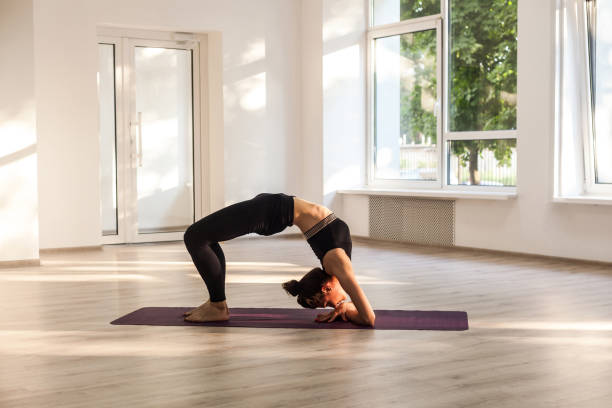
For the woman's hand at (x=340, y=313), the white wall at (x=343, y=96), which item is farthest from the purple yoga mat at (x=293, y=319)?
the white wall at (x=343, y=96)

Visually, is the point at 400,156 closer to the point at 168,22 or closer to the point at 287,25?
the point at 287,25

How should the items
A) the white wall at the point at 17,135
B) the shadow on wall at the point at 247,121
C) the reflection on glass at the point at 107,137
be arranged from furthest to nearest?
the shadow on wall at the point at 247,121
the reflection on glass at the point at 107,137
the white wall at the point at 17,135

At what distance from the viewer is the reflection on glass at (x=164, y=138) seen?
8312 millimetres

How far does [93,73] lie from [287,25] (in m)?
2.34

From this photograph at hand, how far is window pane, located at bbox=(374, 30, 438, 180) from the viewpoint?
27.5ft

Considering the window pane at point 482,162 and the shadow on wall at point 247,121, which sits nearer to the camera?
the window pane at point 482,162

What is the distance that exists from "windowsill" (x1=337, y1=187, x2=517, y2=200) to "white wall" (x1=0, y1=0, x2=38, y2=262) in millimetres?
3519

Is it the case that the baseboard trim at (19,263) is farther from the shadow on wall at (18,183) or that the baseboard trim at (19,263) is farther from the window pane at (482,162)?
the window pane at (482,162)

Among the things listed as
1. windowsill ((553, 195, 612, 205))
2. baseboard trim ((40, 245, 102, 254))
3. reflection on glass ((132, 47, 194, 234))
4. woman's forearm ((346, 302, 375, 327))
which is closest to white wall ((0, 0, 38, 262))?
baseboard trim ((40, 245, 102, 254))

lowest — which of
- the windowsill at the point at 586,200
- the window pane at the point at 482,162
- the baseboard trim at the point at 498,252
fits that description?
the baseboard trim at the point at 498,252

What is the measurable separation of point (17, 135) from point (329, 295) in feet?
11.7

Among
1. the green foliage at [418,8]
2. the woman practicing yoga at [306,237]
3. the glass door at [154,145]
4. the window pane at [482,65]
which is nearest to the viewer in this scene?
the woman practicing yoga at [306,237]

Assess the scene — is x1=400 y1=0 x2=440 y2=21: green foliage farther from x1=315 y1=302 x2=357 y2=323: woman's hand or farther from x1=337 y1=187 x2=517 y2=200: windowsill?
x1=315 y1=302 x2=357 y2=323: woman's hand

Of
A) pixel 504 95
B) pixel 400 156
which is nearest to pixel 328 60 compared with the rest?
pixel 400 156
